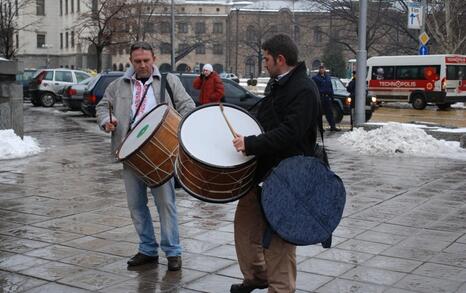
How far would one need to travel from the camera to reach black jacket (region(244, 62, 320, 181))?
4191mm

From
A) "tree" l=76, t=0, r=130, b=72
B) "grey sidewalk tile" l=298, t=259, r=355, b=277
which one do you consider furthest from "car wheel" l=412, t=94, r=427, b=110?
"grey sidewalk tile" l=298, t=259, r=355, b=277

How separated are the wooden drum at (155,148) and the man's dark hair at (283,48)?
122 cm

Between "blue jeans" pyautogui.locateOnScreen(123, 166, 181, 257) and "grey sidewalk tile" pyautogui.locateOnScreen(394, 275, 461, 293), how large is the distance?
194cm

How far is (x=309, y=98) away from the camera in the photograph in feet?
14.0

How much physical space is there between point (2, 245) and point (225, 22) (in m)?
96.9

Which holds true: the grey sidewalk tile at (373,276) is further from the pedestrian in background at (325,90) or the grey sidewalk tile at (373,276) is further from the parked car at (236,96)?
the pedestrian in background at (325,90)

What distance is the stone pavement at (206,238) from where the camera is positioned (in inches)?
216

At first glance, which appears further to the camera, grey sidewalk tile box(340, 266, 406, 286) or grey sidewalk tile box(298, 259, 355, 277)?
grey sidewalk tile box(298, 259, 355, 277)

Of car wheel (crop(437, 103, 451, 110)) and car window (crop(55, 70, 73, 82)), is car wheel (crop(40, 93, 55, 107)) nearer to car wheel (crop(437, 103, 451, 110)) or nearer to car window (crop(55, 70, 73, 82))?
car window (crop(55, 70, 73, 82))

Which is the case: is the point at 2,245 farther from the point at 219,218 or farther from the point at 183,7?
the point at 183,7

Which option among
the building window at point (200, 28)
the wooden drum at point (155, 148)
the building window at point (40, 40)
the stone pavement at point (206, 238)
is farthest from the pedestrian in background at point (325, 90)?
the building window at point (200, 28)

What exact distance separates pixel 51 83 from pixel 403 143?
20918mm

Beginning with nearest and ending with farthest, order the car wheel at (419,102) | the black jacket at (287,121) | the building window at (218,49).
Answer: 1. the black jacket at (287,121)
2. the car wheel at (419,102)
3. the building window at (218,49)

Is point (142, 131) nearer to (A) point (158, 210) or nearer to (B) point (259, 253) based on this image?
(A) point (158, 210)
